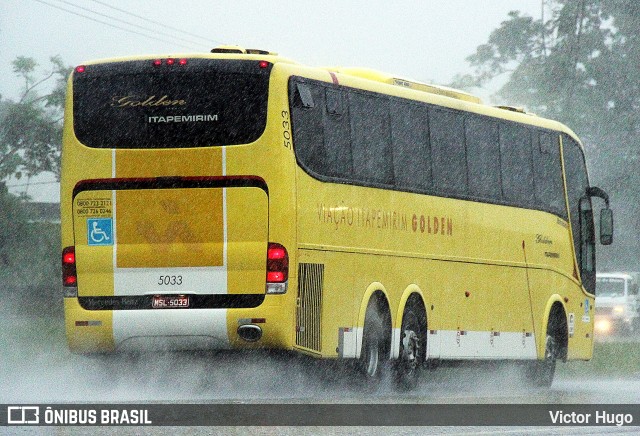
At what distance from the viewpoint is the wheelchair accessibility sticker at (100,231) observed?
16.9 m

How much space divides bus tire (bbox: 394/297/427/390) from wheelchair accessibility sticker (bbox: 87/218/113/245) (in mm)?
4007

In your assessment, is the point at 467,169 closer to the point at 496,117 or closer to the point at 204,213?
the point at 496,117

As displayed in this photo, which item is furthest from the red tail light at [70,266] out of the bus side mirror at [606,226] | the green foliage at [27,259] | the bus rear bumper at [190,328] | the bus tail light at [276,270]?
the green foliage at [27,259]

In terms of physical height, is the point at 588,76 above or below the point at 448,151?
above

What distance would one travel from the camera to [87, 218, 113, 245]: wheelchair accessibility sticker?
16.9 meters

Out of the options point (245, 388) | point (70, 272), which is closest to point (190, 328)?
point (70, 272)

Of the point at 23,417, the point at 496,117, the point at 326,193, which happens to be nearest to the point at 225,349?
the point at 326,193

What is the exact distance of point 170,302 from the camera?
1658cm

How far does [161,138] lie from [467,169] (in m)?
5.54

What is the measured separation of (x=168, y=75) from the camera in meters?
16.9

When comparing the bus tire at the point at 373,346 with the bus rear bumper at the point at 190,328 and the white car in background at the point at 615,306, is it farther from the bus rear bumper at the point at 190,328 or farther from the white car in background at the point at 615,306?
the white car in background at the point at 615,306

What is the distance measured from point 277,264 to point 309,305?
85cm

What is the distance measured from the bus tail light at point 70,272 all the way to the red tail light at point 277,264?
6.92ft

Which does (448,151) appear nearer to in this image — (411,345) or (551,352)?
(411,345)
